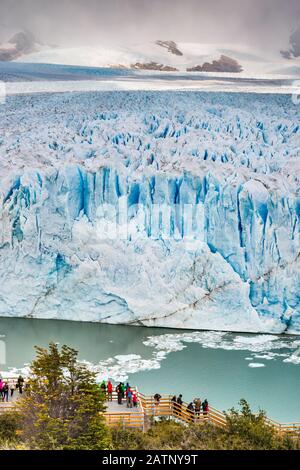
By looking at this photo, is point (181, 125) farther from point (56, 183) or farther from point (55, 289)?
point (55, 289)

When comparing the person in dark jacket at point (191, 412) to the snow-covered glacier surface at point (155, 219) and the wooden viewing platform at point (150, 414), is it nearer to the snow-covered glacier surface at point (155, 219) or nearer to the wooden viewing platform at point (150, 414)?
the wooden viewing platform at point (150, 414)

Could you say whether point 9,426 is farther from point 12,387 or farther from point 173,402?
point 12,387

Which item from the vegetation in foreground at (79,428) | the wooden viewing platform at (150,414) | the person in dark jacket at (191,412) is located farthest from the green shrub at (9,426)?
the person in dark jacket at (191,412)

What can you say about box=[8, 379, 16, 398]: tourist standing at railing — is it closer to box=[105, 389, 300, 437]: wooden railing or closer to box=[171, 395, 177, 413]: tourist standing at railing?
box=[105, 389, 300, 437]: wooden railing

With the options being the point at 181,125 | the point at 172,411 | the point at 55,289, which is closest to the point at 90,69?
the point at 181,125

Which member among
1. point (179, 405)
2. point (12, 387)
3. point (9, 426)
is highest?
point (9, 426)

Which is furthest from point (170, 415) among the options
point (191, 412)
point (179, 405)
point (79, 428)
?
point (79, 428)
